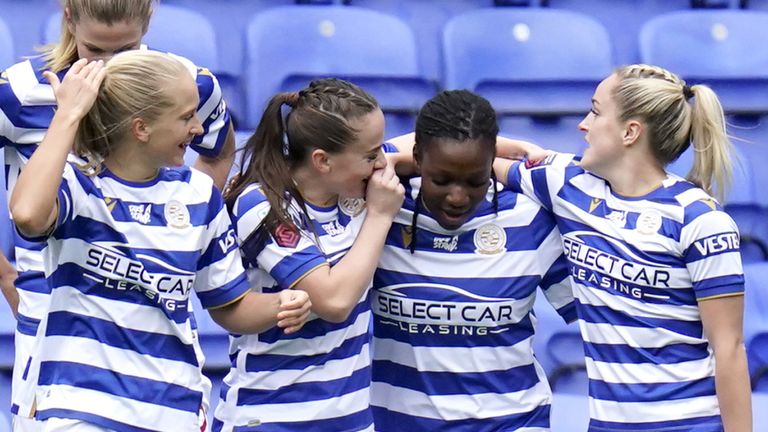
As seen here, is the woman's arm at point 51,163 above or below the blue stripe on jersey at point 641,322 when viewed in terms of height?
above

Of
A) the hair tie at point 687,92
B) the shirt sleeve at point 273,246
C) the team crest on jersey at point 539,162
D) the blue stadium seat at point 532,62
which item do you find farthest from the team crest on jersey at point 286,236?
the blue stadium seat at point 532,62

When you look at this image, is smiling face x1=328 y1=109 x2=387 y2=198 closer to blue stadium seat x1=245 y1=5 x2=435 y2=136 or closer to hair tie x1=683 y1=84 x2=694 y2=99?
hair tie x1=683 y1=84 x2=694 y2=99

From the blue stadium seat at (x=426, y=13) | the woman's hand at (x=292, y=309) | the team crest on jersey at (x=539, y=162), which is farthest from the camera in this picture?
the blue stadium seat at (x=426, y=13)

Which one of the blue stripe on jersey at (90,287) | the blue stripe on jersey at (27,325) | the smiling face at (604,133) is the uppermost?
the smiling face at (604,133)

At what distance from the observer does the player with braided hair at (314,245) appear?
2770 millimetres

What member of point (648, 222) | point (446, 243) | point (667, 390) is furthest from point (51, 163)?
point (667, 390)

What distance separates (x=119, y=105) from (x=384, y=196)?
2.01 ft

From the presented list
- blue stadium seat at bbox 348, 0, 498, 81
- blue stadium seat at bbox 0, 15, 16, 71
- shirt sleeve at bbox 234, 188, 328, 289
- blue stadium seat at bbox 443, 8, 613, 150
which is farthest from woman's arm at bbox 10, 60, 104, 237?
blue stadium seat at bbox 348, 0, 498, 81

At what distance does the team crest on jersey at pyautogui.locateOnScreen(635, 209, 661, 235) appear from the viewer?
9.31ft

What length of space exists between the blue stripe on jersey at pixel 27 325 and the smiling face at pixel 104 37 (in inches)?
23.1

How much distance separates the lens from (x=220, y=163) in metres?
3.19

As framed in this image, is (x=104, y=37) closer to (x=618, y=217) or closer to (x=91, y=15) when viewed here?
(x=91, y=15)

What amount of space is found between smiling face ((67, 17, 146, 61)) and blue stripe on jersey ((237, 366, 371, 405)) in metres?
0.79

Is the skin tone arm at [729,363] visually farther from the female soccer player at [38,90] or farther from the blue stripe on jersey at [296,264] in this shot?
the female soccer player at [38,90]
